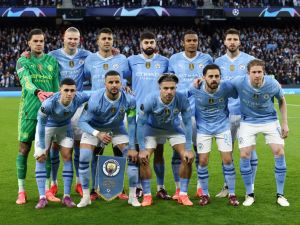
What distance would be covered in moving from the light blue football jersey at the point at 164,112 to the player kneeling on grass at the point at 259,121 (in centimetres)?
70

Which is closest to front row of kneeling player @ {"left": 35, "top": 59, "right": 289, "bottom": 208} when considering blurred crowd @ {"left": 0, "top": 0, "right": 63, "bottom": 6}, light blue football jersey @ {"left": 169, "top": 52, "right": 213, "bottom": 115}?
light blue football jersey @ {"left": 169, "top": 52, "right": 213, "bottom": 115}

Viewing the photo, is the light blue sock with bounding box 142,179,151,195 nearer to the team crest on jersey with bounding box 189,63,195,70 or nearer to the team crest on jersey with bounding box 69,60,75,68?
the team crest on jersey with bounding box 189,63,195,70

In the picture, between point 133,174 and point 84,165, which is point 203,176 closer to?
point 133,174

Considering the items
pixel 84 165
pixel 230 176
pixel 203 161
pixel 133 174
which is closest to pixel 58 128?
pixel 84 165

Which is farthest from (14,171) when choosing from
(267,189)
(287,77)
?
(287,77)

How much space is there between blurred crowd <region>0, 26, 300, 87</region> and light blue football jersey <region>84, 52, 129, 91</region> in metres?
23.5

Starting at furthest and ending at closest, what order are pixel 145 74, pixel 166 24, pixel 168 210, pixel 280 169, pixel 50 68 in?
pixel 166 24, pixel 145 74, pixel 50 68, pixel 280 169, pixel 168 210

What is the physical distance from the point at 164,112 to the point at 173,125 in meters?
0.27

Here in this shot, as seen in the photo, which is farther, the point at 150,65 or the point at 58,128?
the point at 150,65

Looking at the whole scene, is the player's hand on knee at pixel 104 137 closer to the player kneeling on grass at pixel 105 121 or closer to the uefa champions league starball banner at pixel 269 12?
the player kneeling on grass at pixel 105 121

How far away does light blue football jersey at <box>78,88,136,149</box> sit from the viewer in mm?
6305

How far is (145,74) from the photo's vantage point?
6941mm

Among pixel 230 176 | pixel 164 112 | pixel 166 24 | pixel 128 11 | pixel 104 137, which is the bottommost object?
pixel 230 176

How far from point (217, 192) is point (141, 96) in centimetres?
174
